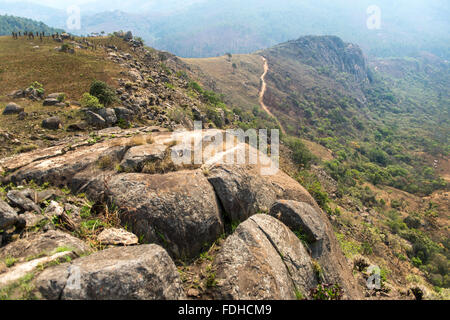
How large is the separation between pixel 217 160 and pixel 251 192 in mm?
1724

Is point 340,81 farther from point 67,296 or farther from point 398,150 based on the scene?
point 67,296

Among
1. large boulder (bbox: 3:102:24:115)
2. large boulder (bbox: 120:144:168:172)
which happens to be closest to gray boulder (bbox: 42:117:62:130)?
large boulder (bbox: 3:102:24:115)

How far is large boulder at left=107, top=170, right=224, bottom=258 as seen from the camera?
603 cm

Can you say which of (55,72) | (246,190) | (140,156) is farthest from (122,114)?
(55,72)

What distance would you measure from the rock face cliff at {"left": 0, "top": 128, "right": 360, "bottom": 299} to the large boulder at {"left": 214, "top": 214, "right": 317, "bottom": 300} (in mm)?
25

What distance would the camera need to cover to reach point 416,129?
137 metres

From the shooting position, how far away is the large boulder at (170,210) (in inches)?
237

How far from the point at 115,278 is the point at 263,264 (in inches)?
127

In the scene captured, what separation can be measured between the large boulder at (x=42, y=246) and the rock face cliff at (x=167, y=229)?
0.08 ft

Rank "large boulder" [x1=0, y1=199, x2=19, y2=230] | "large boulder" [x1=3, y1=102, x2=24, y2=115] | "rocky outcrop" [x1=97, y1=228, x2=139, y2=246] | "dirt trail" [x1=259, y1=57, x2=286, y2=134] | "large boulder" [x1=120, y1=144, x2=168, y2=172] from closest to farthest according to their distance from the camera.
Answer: "large boulder" [x1=0, y1=199, x2=19, y2=230]
"rocky outcrop" [x1=97, y1=228, x2=139, y2=246]
"large boulder" [x1=120, y1=144, x2=168, y2=172]
"large boulder" [x1=3, y1=102, x2=24, y2=115]
"dirt trail" [x1=259, y1=57, x2=286, y2=134]

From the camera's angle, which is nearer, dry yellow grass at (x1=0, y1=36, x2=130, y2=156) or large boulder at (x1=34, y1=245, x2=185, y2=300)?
large boulder at (x1=34, y1=245, x2=185, y2=300)

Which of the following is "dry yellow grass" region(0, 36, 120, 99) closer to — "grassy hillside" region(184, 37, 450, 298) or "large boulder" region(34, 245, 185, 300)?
"large boulder" region(34, 245, 185, 300)

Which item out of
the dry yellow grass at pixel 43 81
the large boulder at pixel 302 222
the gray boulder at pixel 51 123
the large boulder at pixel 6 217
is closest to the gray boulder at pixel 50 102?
the dry yellow grass at pixel 43 81

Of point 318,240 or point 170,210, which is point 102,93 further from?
point 318,240
